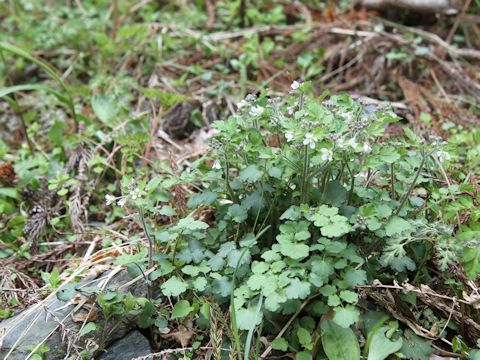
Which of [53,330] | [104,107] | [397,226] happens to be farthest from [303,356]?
[104,107]

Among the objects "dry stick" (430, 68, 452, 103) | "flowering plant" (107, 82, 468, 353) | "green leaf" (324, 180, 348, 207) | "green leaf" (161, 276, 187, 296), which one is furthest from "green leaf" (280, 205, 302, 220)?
"dry stick" (430, 68, 452, 103)

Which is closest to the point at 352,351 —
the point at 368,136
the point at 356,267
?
the point at 356,267

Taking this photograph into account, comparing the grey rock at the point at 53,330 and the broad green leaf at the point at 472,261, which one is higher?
the broad green leaf at the point at 472,261

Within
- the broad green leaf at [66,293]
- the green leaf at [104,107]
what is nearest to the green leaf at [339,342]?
the broad green leaf at [66,293]

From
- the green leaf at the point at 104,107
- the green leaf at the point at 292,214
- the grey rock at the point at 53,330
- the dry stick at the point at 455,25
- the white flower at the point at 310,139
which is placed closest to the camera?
the white flower at the point at 310,139

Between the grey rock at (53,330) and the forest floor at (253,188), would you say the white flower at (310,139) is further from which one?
the grey rock at (53,330)

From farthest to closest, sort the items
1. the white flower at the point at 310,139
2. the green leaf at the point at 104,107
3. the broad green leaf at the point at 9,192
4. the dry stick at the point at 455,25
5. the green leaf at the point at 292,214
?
1. the dry stick at the point at 455,25
2. the green leaf at the point at 104,107
3. the broad green leaf at the point at 9,192
4. the green leaf at the point at 292,214
5. the white flower at the point at 310,139

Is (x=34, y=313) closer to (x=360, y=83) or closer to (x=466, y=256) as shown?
(x=466, y=256)
